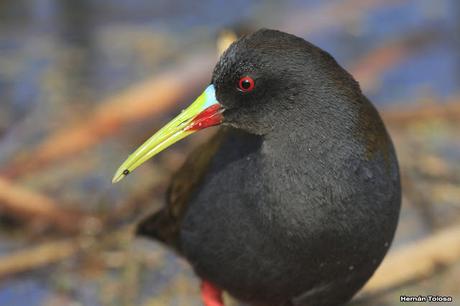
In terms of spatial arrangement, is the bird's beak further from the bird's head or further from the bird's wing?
the bird's wing

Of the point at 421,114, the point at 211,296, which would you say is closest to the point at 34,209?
the point at 211,296

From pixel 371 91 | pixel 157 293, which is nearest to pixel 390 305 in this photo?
pixel 157 293

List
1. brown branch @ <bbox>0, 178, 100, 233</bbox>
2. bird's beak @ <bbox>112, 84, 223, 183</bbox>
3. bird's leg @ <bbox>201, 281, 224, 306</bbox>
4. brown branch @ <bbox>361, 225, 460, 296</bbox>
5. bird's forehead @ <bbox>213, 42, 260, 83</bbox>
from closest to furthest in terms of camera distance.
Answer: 1. bird's forehead @ <bbox>213, 42, 260, 83</bbox>
2. bird's beak @ <bbox>112, 84, 223, 183</bbox>
3. bird's leg @ <bbox>201, 281, 224, 306</bbox>
4. brown branch @ <bbox>361, 225, 460, 296</bbox>
5. brown branch @ <bbox>0, 178, 100, 233</bbox>

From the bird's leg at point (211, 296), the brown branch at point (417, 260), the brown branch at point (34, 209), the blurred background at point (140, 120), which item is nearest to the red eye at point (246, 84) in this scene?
the bird's leg at point (211, 296)

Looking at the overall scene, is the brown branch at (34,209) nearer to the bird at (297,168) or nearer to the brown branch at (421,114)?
the bird at (297,168)

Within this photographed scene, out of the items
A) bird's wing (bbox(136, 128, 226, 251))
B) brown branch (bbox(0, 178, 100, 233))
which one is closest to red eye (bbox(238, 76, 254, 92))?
bird's wing (bbox(136, 128, 226, 251))

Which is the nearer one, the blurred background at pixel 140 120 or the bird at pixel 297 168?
the bird at pixel 297 168
